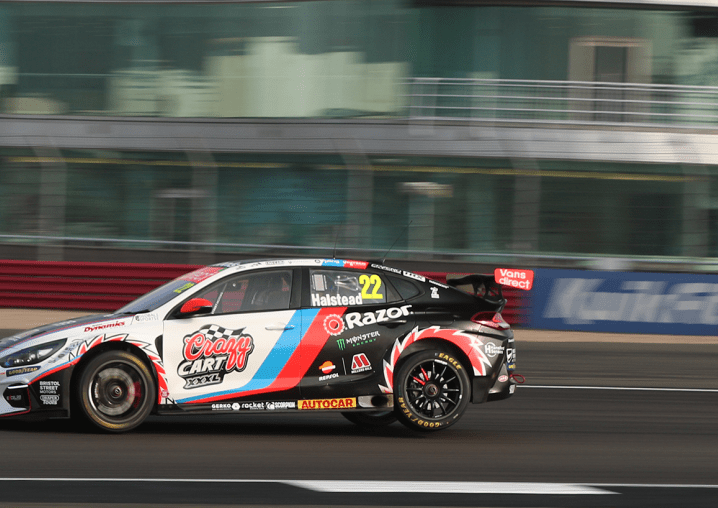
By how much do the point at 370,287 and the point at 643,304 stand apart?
389 inches

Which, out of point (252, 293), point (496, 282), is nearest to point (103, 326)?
point (252, 293)

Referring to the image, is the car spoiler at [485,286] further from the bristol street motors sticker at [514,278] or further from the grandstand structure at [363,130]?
the grandstand structure at [363,130]

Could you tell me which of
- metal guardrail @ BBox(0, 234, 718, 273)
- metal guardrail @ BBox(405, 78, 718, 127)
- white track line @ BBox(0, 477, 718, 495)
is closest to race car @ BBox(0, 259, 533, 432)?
white track line @ BBox(0, 477, 718, 495)

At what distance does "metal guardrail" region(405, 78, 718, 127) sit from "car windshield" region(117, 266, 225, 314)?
12658 mm

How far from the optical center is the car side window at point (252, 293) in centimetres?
823

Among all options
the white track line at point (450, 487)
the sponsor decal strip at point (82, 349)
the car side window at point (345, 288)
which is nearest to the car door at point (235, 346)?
the car side window at point (345, 288)

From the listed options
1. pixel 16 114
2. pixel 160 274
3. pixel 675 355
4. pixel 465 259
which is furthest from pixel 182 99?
pixel 675 355

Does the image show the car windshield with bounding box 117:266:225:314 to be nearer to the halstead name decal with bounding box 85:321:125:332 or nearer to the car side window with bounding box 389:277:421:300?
the halstead name decal with bounding box 85:321:125:332

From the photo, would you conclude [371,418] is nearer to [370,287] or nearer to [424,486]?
[370,287]

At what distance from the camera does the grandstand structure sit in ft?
67.1

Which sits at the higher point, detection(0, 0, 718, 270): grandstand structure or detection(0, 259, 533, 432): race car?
detection(0, 0, 718, 270): grandstand structure

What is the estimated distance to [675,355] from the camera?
584 inches

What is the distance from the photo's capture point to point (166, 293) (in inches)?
331

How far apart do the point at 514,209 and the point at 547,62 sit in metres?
3.85
